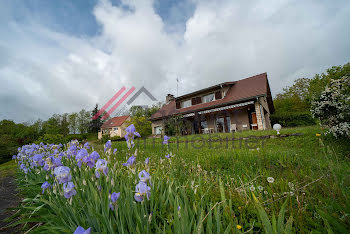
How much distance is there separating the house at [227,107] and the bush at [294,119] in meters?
1.11

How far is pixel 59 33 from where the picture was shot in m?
6.50

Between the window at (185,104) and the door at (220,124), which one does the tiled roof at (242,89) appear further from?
the door at (220,124)

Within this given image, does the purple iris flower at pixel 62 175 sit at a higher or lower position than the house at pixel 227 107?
lower

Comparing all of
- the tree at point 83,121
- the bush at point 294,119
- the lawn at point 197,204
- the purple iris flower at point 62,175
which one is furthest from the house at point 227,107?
the tree at point 83,121

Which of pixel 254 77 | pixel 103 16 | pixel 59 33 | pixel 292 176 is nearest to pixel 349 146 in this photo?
pixel 292 176

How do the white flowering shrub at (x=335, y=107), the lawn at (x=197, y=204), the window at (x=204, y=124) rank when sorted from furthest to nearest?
the window at (x=204, y=124) < the white flowering shrub at (x=335, y=107) < the lawn at (x=197, y=204)

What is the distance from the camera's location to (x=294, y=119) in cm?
1352

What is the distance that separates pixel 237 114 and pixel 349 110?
33.3 feet

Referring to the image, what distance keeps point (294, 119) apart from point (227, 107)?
6619mm

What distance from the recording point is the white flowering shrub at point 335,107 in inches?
156

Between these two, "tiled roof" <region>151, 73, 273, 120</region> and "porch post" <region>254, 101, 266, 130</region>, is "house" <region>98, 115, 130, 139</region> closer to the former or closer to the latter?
"tiled roof" <region>151, 73, 273, 120</region>

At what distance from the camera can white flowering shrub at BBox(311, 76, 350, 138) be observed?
13.0ft

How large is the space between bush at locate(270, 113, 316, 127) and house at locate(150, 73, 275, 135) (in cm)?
111

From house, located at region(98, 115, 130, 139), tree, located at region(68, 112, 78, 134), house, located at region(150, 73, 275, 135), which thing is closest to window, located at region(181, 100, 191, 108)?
house, located at region(150, 73, 275, 135)
